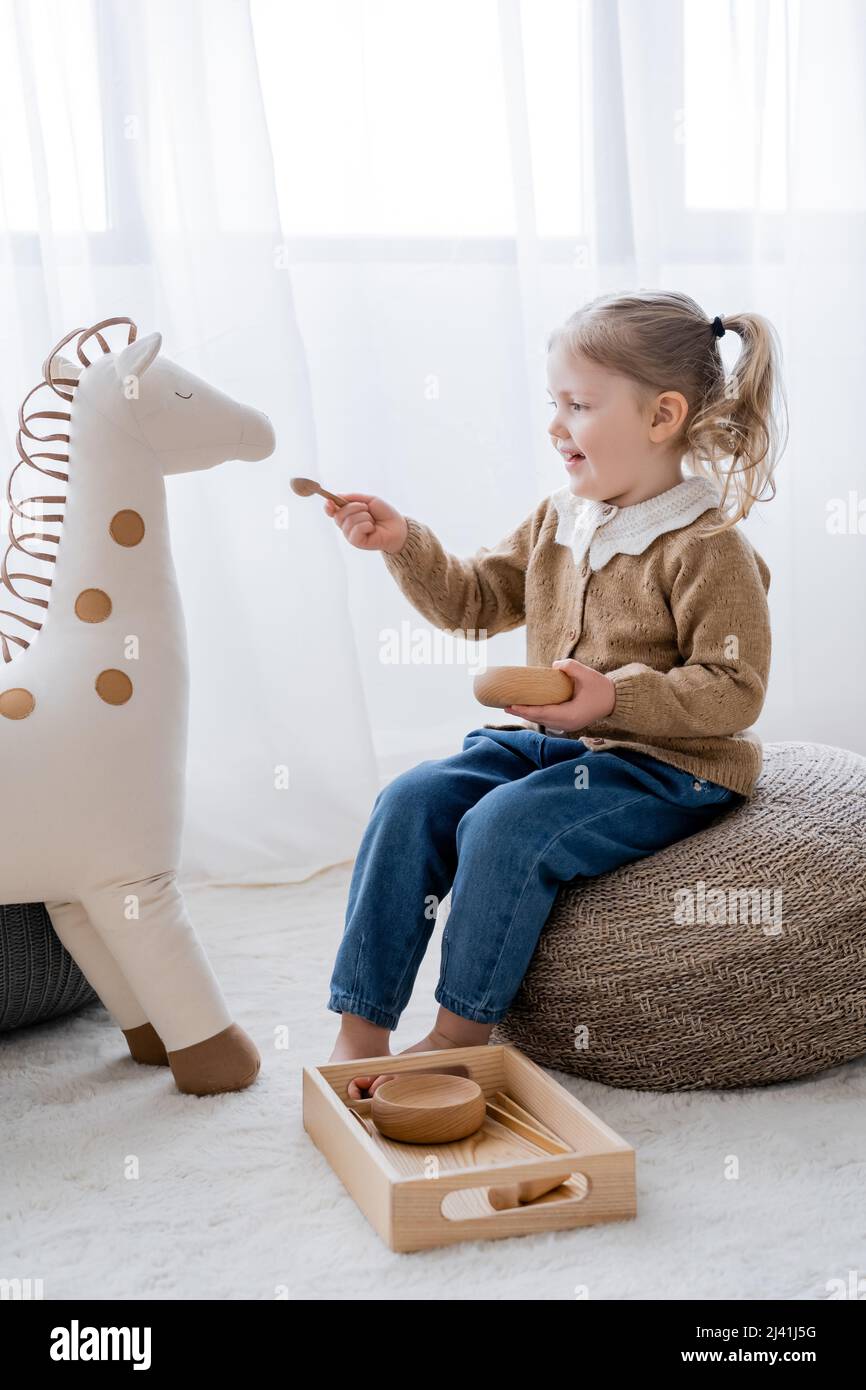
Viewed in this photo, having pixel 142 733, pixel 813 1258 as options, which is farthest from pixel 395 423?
pixel 813 1258

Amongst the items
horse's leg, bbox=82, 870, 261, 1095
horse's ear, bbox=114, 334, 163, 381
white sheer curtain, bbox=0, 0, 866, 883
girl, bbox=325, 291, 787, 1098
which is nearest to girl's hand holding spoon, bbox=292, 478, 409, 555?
girl, bbox=325, 291, 787, 1098

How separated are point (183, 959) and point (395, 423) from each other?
105 centimetres

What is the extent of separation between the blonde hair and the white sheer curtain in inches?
26.7

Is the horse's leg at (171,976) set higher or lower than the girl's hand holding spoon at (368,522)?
lower

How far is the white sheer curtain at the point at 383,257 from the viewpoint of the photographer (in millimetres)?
1761

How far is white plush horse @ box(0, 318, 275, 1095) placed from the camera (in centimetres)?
111

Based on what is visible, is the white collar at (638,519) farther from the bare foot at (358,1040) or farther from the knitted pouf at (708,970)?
the bare foot at (358,1040)

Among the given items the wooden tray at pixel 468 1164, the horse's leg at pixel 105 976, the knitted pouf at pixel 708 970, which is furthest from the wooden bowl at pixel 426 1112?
the horse's leg at pixel 105 976

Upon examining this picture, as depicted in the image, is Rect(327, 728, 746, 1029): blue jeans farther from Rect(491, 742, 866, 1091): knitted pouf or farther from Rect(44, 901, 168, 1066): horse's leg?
Rect(44, 901, 168, 1066): horse's leg

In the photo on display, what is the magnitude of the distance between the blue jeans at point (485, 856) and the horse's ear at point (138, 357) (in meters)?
0.44

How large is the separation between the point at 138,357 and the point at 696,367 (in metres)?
0.53

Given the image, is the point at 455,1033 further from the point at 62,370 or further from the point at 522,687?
the point at 62,370

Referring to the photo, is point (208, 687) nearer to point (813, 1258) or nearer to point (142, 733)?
point (142, 733)
